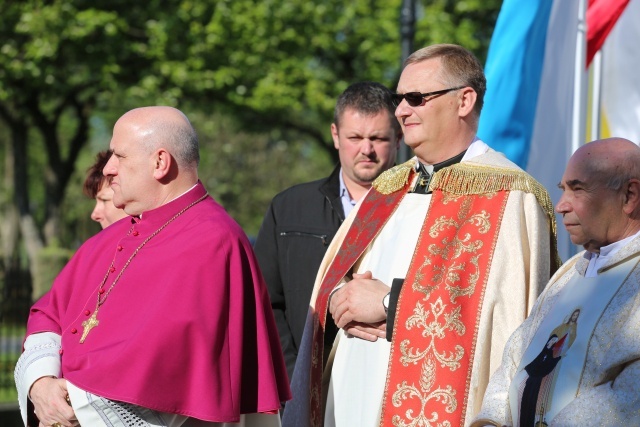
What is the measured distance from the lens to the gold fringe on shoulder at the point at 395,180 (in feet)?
15.3

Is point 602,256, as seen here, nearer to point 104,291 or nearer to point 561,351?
point 561,351

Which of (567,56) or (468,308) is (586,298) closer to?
(468,308)

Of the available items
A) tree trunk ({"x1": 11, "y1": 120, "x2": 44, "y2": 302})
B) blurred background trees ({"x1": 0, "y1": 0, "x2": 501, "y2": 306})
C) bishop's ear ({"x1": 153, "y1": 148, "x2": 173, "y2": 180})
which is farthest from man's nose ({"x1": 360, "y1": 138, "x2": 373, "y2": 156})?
tree trunk ({"x1": 11, "y1": 120, "x2": 44, "y2": 302})

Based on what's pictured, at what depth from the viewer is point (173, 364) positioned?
387 cm

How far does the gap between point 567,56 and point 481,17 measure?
15.8m

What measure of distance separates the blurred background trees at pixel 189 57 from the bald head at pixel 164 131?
1296cm

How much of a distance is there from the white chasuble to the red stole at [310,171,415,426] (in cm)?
115

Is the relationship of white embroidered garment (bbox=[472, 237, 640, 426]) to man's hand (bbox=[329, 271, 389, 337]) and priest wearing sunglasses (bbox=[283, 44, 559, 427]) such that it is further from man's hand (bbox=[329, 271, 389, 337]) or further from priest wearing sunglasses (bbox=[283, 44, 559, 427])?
man's hand (bbox=[329, 271, 389, 337])

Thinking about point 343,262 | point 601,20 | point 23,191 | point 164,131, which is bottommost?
point 23,191

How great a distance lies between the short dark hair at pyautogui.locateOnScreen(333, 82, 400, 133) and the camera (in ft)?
18.2

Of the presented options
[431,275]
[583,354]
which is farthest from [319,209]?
[583,354]

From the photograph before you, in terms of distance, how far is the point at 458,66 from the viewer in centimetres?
442

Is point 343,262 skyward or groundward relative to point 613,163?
groundward

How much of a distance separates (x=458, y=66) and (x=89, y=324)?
1.75 m
